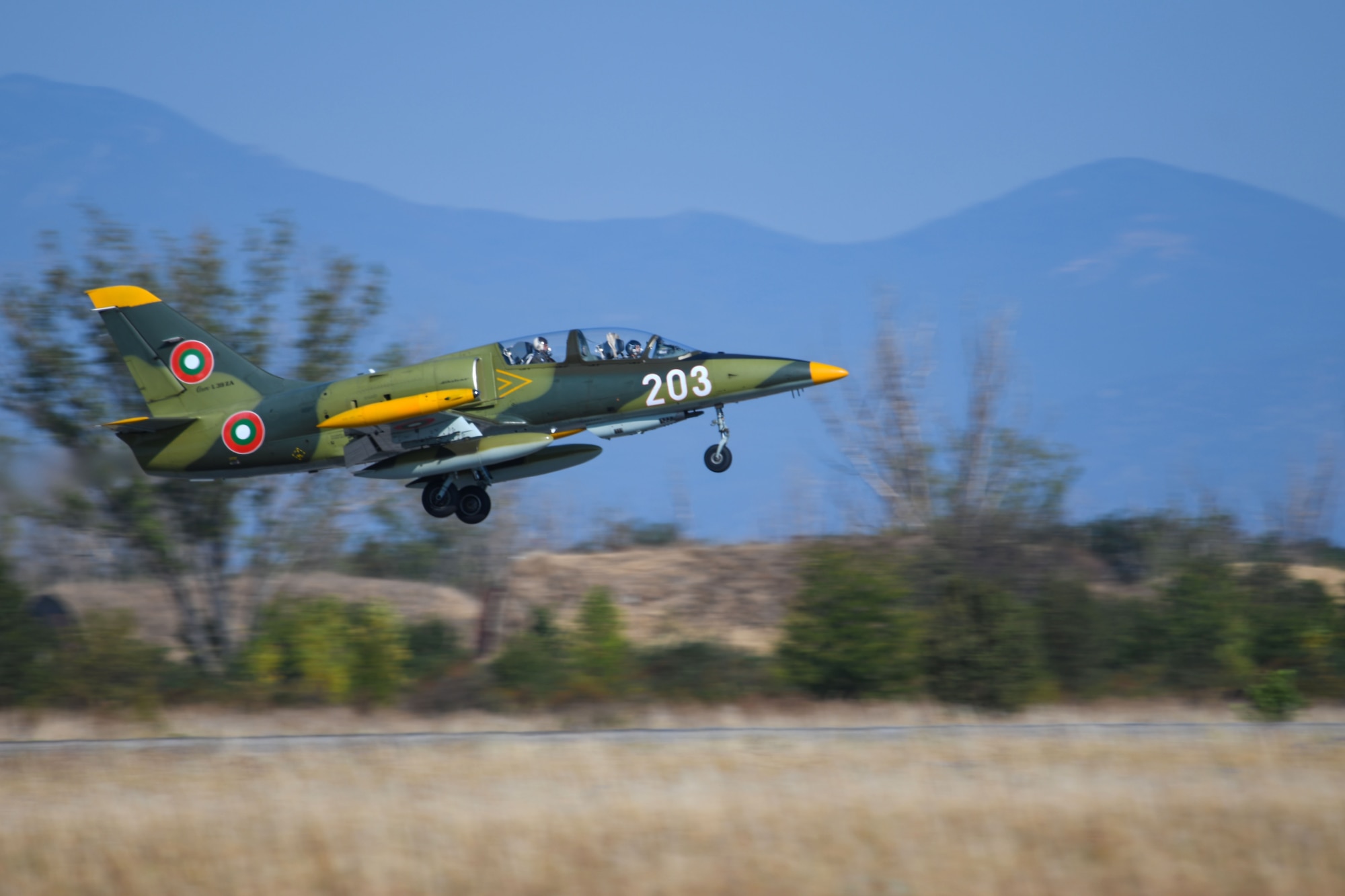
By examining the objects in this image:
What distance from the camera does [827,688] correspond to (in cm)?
3075

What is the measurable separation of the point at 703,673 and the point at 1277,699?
13.2 metres

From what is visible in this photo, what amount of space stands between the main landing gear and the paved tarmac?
4.02 metres

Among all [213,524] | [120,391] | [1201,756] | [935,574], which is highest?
[120,391]

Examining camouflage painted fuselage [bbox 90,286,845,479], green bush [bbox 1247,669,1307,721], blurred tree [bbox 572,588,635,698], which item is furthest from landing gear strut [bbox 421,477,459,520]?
green bush [bbox 1247,669,1307,721]

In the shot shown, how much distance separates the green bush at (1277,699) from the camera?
26.2m

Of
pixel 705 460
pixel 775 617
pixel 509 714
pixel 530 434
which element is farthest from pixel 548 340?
pixel 775 617

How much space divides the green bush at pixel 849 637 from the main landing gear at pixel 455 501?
11572 millimetres

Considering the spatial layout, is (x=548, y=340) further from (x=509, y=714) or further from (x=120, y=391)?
(x=120, y=391)

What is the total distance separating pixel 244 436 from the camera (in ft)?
71.8

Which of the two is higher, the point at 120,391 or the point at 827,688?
the point at 120,391

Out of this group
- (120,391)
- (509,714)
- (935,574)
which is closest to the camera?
(509,714)

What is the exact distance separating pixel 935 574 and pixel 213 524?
1916 centimetres

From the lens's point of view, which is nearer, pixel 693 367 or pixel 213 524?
pixel 693 367

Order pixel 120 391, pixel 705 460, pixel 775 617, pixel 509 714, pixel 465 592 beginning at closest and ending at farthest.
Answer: pixel 705 460 → pixel 509 714 → pixel 120 391 → pixel 775 617 → pixel 465 592
